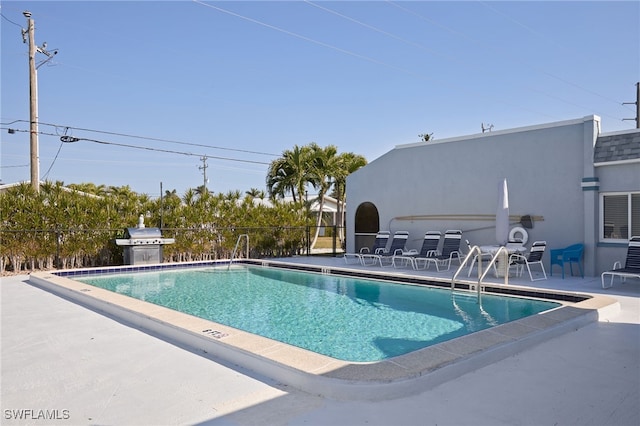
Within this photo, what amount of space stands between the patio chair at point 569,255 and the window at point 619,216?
0.65 m

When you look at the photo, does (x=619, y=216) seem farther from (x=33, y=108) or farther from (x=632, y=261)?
(x=33, y=108)

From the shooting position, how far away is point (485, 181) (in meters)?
12.7

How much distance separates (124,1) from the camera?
13344 mm

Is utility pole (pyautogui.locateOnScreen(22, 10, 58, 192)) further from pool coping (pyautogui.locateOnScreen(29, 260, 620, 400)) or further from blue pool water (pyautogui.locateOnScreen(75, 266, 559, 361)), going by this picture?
pool coping (pyautogui.locateOnScreen(29, 260, 620, 400))

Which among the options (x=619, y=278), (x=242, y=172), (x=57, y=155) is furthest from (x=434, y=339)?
(x=242, y=172)

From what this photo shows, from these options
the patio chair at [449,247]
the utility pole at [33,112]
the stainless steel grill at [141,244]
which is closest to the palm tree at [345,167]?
the patio chair at [449,247]

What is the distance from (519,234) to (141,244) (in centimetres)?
1056

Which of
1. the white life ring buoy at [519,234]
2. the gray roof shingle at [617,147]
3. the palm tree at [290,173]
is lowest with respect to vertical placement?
the white life ring buoy at [519,234]

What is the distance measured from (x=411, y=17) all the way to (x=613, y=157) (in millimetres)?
6261

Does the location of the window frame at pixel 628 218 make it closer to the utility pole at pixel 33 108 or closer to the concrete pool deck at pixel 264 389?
the concrete pool deck at pixel 264 389

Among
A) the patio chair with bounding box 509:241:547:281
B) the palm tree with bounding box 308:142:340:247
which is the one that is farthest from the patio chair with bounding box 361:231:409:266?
the palm tree with bounding box 308:142:340:247

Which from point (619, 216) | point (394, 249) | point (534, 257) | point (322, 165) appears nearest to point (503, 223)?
point (534, 257)

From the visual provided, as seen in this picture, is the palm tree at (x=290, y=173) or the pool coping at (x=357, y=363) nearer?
the pool coping at (x=357, y=363)

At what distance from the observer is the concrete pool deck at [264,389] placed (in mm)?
3340
